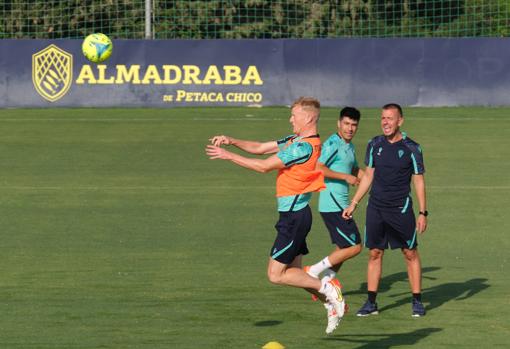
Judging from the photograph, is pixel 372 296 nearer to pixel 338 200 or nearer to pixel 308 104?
pixel 338 200

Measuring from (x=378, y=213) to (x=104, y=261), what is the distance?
391cm

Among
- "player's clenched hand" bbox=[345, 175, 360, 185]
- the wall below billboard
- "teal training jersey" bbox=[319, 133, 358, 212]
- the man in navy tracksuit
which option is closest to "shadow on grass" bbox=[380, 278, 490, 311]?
the man in navy tracksuit

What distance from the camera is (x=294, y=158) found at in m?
10.8

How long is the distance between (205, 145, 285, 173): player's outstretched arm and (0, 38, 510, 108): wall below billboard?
21.1 m

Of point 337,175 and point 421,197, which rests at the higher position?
point 337,175

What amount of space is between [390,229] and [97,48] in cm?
1923

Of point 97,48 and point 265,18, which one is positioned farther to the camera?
point 265,18

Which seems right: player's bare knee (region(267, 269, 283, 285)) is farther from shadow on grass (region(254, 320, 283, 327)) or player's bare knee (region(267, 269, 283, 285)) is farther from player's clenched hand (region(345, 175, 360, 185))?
player's clenched hand (region(345, 175, 360, 185))

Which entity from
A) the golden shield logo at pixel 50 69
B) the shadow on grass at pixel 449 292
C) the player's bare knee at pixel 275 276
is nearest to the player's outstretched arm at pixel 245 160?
the player's bare knee at pixel 275 276

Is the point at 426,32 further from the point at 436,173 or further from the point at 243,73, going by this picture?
the point at 436,173

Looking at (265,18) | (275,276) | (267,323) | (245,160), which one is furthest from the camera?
(265,18)

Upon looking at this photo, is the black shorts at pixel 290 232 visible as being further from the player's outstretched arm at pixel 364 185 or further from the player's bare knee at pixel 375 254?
the player's bare knee at pixel 375 254

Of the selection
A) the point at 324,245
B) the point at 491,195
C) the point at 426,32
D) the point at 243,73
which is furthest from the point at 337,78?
the point at 324,245

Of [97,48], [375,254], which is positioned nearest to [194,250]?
[375,254]
